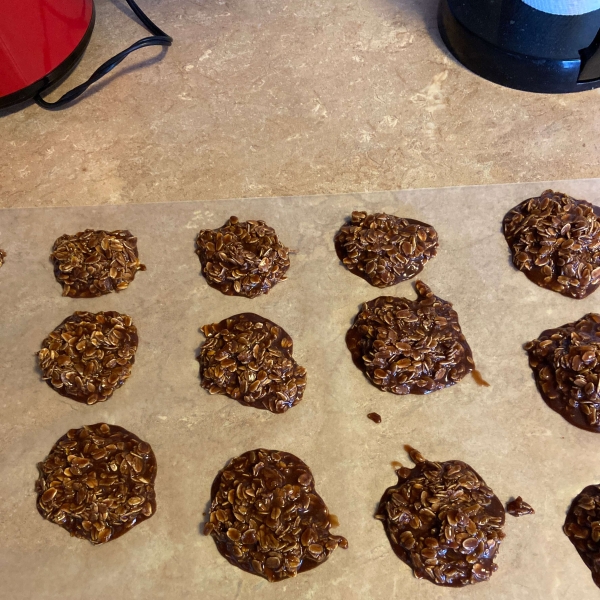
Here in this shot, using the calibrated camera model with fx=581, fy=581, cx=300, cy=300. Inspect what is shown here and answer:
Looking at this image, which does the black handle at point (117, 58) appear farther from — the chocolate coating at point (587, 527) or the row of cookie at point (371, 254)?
the chocolate coating at point (587, 527)

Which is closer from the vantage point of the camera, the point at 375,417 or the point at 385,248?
the point at 375,417

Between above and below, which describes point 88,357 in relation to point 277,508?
above

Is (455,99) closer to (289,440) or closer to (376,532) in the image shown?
(289,440)

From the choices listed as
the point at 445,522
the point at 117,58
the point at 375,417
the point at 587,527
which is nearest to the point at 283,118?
the point at 117,58

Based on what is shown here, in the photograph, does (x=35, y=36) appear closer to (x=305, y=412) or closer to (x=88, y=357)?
(x=88, y=357)

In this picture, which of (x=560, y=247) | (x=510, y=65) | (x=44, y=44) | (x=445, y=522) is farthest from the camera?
(x=510, y=65)

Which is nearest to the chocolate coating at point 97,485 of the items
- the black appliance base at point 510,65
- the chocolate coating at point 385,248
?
the chocolate coating at point 385,248

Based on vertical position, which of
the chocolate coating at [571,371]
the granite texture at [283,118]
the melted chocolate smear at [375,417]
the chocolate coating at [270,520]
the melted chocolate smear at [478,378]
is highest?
the granite texture at [283,118]

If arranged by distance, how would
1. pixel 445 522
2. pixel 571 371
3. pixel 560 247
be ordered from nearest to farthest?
1. pixel 445 522
2. pixel 571 371
3. pixel 560 247
